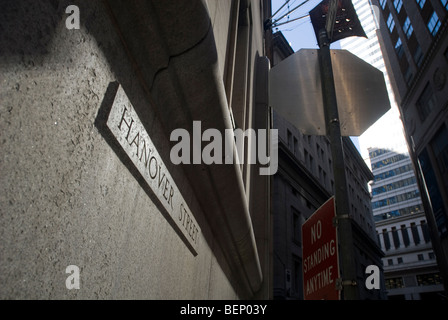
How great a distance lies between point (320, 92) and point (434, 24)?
36942 millimetres

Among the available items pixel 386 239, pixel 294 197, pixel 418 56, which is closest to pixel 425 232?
pixel 386 239

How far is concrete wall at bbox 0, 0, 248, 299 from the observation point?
1017 mm

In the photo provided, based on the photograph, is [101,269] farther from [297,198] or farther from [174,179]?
[297,198]

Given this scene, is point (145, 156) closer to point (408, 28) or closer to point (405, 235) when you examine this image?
point (408, 28)

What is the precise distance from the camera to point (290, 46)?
119 ft

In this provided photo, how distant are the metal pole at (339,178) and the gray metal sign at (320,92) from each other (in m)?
0.11

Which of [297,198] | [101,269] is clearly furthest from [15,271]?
[297,198]

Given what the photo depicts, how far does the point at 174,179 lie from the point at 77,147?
1.22 m

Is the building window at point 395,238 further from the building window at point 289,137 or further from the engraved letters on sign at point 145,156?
the engraved letters on sign at point 145,156

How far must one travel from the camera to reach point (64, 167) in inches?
49.2

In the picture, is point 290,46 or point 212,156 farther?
point 290,46

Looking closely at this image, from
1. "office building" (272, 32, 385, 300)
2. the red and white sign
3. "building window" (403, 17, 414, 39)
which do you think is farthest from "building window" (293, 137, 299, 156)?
the red and white sign

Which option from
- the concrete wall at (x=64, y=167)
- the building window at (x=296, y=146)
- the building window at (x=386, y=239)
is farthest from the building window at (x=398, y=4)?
the building window at (x=386, y=239)

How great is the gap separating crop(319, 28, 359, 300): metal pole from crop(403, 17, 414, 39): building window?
136 ft
